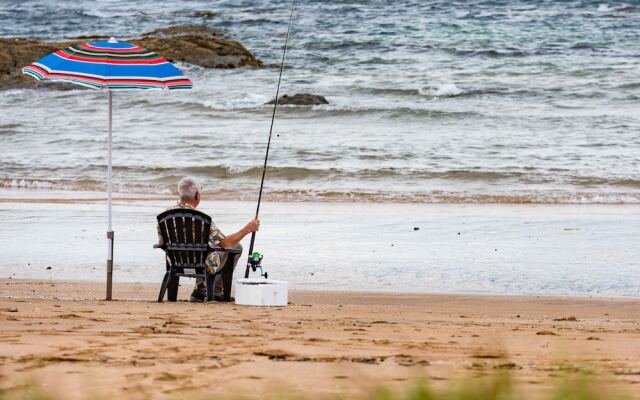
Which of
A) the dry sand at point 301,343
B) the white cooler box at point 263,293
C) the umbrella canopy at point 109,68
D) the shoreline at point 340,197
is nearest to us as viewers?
the dry sand at point 301,343

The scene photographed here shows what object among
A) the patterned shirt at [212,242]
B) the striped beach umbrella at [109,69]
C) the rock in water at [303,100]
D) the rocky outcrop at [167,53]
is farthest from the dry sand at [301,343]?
the rocky outcrop at [167,53]

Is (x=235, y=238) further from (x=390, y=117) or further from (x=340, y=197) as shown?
(x=390, y=117)

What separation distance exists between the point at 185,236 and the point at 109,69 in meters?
1.24

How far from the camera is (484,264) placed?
9547 millimetres

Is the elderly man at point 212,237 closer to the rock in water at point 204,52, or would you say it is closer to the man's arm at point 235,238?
the man's arm at point 235,238

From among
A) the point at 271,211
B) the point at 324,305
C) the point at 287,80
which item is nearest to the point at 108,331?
the point at 324,305

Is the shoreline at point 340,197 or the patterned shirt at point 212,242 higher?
the patterned shirt at point 212,242

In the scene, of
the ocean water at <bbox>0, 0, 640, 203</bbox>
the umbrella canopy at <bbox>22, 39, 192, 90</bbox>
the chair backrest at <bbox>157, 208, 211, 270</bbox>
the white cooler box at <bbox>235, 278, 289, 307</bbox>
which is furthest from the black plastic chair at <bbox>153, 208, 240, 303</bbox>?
the ocean water at <bbox>0, 0, 640, 203</bbox>

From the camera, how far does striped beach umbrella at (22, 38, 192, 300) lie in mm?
7305

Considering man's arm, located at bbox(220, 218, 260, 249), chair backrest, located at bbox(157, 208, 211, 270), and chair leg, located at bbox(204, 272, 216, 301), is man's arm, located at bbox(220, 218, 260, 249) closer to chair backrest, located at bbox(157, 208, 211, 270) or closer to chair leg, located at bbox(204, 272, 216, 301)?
chair backrest, located at bbox(157, 208, 211, 270)

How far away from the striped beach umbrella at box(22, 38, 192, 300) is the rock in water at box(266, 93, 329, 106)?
18.1 metres

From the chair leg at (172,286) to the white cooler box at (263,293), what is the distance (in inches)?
18.9

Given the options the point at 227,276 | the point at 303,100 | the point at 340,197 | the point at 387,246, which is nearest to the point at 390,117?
the point at 303,100

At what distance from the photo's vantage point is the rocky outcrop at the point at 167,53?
30.8 meters
